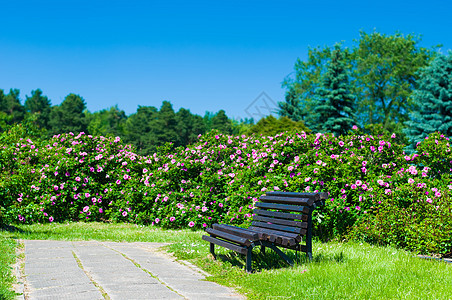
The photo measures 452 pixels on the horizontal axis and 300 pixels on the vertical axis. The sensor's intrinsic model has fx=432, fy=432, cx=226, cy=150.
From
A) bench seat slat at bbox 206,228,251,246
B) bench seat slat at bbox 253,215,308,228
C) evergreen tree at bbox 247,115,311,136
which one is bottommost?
bench seat slat at bbox 206,228,251,246

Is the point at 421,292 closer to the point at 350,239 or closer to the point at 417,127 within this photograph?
the point at 350,239

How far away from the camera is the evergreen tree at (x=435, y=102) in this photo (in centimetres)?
2367

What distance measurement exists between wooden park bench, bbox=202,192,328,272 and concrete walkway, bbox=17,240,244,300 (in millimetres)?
572

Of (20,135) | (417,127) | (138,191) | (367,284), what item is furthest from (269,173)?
(417,127)

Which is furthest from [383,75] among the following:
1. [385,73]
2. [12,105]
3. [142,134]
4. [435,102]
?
[12,105]

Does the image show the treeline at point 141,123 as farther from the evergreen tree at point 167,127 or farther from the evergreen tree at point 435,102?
the evergreen tree at point 435,102

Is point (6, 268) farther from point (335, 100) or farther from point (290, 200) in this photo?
point (335, 100)

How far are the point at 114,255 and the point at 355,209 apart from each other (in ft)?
14.5

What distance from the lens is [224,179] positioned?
34.8 feet

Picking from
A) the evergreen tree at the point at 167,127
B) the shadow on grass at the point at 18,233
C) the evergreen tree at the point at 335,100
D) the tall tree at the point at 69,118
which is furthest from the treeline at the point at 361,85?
the tall tree at the point at 69,118

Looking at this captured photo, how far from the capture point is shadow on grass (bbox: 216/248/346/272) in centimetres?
550

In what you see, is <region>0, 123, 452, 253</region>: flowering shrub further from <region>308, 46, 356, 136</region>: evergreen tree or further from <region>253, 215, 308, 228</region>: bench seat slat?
<region>308, 46, 356, 136</region>: evergreen tree

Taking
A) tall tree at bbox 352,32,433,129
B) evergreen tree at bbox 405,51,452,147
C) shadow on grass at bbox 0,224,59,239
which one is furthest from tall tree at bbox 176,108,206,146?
shadow on grass at bbox 0,224,59,239

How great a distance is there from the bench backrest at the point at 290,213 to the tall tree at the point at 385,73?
109 feet
